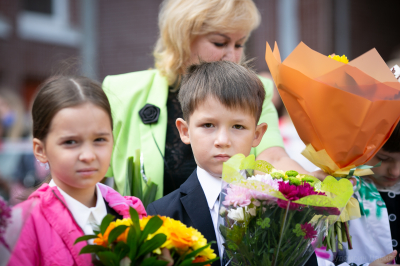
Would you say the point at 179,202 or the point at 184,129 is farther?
the point at 184,129

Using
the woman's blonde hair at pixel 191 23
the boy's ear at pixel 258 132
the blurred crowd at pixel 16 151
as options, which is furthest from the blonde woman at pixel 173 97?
the blurred crowd at pixel 16 151

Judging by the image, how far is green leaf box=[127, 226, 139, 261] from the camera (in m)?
1.24

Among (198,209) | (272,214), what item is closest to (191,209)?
(198,209)

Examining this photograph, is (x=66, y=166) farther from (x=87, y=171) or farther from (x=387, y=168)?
(x=387, y=168)

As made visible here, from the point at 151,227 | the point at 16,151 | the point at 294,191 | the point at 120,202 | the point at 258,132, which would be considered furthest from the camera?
the point at 16,151

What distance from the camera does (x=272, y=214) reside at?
1.42 m

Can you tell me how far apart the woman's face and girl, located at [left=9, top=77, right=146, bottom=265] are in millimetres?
853

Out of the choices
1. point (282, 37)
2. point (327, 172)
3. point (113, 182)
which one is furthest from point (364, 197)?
point (282, 37)

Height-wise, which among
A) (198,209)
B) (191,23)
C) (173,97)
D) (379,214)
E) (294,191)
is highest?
(191,23)

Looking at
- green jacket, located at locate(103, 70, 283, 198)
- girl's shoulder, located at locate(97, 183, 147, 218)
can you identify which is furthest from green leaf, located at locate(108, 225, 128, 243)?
green jacket, located at locate(103, 70, 283, 198)

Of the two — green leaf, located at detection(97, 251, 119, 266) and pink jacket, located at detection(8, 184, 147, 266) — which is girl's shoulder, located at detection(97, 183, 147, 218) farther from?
green leaf, located at detection(97, 251, 119, 266)

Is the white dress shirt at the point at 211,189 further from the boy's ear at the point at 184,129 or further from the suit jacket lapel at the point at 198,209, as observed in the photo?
the boy's ear at the point at 184,129

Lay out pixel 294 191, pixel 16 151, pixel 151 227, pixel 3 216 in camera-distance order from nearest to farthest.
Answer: pixel 3 216, pixel 151 227, pixel 294 191, pixel 16 151

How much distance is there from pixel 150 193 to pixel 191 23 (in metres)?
0.94
